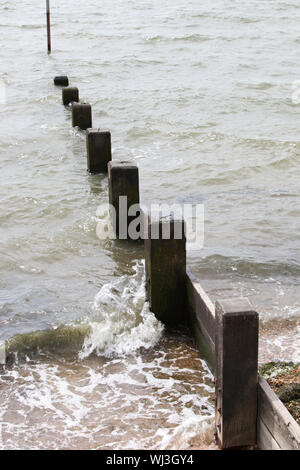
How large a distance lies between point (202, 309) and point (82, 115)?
33.6ft

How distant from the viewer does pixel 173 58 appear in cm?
2570

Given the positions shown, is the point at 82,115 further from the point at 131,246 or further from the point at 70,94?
the point at 131,246

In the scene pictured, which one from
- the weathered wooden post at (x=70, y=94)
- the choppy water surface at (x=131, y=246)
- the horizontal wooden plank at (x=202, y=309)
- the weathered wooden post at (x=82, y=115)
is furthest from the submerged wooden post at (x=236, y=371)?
the weathered wooden post at (x=70, y=94)

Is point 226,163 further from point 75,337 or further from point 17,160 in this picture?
point 75,337

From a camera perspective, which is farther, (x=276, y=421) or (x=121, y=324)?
(x=121, y=324)

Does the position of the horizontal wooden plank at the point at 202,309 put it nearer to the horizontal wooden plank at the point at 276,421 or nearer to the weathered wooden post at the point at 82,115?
the horizontal wooden plank at the point at 276,421

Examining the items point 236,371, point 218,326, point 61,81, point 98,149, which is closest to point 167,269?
point 218,326

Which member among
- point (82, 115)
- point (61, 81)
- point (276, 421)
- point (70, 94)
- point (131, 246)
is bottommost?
point (131, 246)

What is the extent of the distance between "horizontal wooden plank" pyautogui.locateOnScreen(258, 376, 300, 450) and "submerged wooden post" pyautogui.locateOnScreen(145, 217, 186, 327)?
1893 mm

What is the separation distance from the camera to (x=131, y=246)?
900cm

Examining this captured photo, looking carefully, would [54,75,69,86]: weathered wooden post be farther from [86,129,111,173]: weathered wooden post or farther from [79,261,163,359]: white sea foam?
[79,261,163,359]: white sea foam

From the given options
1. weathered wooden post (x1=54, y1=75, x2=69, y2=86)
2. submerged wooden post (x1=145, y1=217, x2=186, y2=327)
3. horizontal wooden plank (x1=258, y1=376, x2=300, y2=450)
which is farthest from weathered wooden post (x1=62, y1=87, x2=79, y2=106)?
horizontal wooden plank (x1=258, y1=376, x2=300, y2=450)

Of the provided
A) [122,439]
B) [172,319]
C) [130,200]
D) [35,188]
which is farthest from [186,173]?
[122,439]

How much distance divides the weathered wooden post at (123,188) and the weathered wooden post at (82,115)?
6.84 meters
